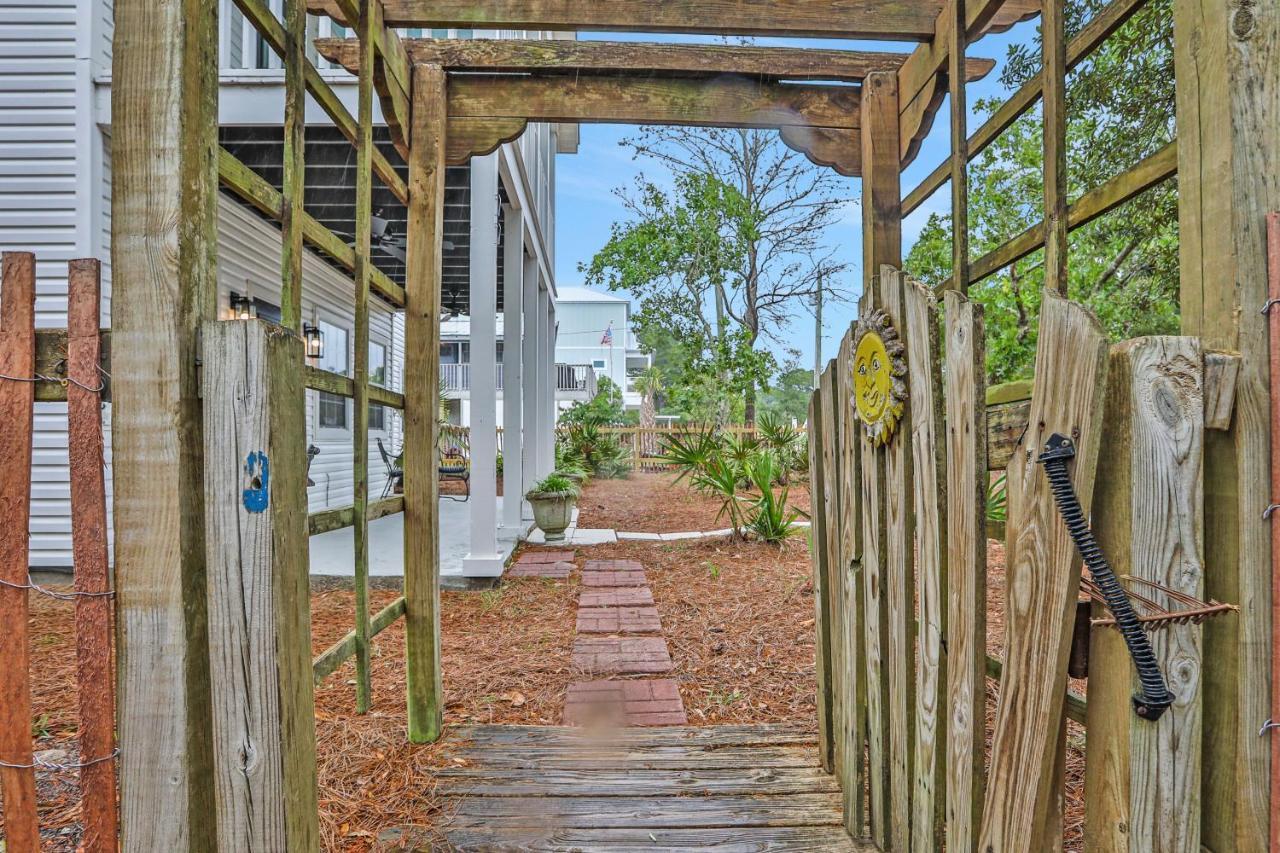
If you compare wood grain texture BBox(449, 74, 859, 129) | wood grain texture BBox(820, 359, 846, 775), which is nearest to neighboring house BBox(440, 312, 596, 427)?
wood grain texture BBox(449, 74, 859, 129)

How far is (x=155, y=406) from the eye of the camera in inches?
48.2

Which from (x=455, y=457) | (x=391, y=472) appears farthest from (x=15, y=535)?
(x=455, y=457)

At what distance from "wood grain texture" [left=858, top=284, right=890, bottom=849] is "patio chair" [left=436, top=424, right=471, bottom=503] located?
8.52 m

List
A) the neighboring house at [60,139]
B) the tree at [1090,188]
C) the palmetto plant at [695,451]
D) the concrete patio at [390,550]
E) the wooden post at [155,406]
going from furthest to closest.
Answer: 1. the palmetto plant at [695,451]
2. the concrete patio at [390,550]
3. the neighboring house at [60,139]
4. the tree at [1090,188]
5. the wooden post at [155,406]

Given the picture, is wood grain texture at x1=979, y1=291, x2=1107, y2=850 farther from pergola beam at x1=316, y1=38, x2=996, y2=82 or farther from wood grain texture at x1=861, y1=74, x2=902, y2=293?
pergola beam at x1=316, y1=38, x2=996, y2=82

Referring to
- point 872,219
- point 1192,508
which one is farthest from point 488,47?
point 1192,508

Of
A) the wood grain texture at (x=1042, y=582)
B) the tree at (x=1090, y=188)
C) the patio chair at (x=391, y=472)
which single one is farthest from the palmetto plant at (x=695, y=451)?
the wood grain texture at (x=1042, y=582)

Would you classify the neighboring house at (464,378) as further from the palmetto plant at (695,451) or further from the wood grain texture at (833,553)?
the wood grain texture at (833,553)

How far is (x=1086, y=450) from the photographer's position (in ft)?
3.53

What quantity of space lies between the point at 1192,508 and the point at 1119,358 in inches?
9.5

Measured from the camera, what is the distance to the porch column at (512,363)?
657 cm

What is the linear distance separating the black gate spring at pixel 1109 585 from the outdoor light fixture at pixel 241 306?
664cm

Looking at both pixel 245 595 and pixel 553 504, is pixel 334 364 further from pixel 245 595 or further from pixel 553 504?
pixel 245 595

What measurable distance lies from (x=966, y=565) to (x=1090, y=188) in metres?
3.55
